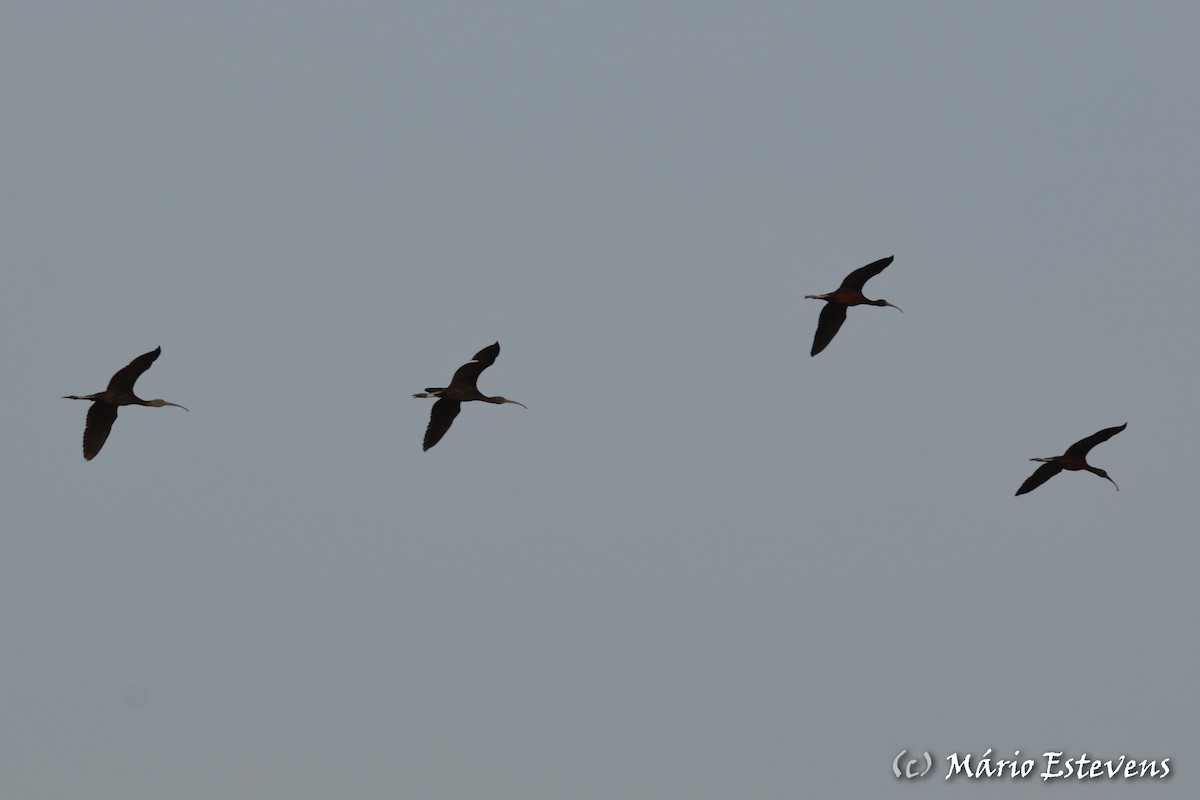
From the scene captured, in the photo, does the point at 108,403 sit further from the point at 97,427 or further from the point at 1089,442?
the point at 1089,442

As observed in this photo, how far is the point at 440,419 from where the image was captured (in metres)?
43.9

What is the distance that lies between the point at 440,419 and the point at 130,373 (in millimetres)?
6753

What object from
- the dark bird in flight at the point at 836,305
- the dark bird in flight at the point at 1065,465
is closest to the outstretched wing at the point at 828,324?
the dark bird in flight at the point at 836,305

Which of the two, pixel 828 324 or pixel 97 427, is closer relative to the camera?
pixel 97 427

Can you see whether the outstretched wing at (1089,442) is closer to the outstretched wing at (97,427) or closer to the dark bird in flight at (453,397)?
the dark bird in flight at (453,397)

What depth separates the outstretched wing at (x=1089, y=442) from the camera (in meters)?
40.4

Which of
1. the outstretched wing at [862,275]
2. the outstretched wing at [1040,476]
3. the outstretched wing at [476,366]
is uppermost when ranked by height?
the outstretched wing at [862,275]

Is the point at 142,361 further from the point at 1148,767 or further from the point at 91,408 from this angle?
the point at 1148,767

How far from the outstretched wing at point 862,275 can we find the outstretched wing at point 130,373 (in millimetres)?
14766

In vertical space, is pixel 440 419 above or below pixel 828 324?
below

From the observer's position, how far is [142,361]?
41.1 meters

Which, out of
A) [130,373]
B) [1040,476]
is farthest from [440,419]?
[1040,476]

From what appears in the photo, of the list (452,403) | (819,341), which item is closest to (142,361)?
(452,403)

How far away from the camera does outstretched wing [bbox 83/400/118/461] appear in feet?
139
